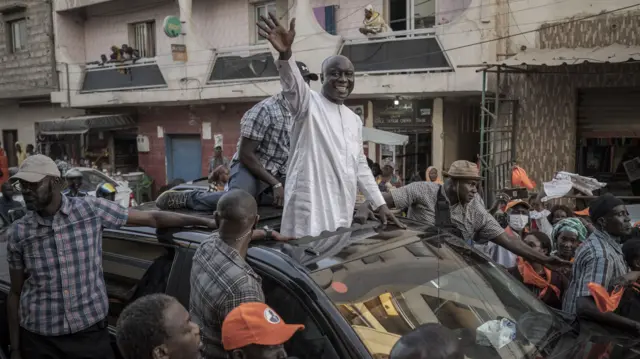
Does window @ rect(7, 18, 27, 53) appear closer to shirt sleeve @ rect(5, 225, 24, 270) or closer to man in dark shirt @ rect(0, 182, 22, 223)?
man in dark shirt @ rect(0, 182, 22, 223)

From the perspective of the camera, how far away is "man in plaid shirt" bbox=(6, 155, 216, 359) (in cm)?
257

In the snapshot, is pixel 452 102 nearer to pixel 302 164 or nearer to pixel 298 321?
pixel 302 164

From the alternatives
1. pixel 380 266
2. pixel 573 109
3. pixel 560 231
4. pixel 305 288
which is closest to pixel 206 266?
pixel 305 288

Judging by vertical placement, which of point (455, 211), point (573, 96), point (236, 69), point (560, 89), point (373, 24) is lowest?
point (455, 211)

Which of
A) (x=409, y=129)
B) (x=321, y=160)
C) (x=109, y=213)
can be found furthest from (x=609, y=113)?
(x=109, y=213)

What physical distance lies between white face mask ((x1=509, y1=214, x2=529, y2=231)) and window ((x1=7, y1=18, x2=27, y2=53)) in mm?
17841

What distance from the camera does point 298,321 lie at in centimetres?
213

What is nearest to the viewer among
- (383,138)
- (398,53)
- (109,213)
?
(109,213)

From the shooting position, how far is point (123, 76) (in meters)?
15.4

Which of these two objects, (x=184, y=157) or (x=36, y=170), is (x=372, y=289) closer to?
(x=36, y=170)

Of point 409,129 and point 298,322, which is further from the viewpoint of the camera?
point 409,129

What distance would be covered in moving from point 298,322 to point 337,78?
1.36 m

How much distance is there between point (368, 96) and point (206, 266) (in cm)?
957

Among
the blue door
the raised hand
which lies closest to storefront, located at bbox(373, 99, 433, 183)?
the blue door
